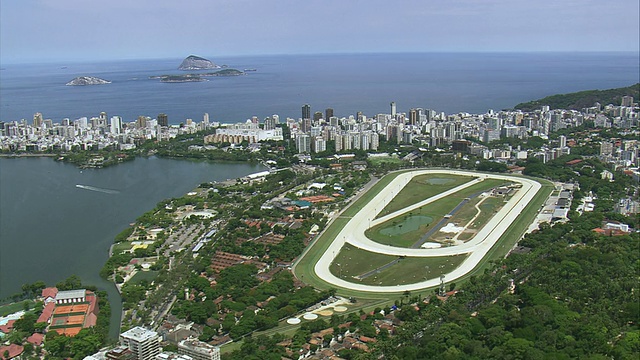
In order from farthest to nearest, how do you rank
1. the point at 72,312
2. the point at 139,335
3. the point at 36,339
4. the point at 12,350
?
the point at 72,312 < the point at 36,339 < the point at 12,350 < the point at 139,335

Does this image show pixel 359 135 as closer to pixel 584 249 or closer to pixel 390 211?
pixel 390 211

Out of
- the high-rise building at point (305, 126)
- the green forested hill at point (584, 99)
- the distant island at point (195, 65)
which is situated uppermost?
the distant island at point (195, 65)

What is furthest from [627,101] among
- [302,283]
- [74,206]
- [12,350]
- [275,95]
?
[12,350]

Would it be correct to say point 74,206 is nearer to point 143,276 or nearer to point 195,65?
point 143,276

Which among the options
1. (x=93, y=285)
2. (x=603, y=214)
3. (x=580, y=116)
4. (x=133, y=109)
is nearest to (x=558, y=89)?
(x=580, y=116)

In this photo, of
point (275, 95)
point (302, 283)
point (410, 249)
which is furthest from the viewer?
point (275, 95)

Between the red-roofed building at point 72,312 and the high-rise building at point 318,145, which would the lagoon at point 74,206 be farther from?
the high-rise building at point 318,145

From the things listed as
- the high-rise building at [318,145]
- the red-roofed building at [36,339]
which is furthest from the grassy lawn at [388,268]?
the high-rise building at [318,145]
